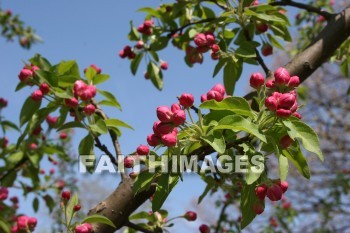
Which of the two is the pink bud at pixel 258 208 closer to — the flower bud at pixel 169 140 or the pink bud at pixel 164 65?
the flower bud at pixel 169 140

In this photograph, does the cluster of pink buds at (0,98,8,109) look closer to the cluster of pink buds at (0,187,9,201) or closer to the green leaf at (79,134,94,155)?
the cluster of pink buds at (0,187,9,201)

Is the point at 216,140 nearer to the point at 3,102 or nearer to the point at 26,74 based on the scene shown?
the point at 26,74

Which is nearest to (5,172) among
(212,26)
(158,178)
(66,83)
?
(66,83)

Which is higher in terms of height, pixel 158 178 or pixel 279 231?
pixel 158 178

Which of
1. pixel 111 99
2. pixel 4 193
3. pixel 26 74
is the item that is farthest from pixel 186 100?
pixel 4 193

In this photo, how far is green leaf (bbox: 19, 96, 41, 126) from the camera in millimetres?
2107

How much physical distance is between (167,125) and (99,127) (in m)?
0.73

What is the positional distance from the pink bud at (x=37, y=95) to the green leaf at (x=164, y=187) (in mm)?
931

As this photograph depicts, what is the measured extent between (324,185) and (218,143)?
1011cm

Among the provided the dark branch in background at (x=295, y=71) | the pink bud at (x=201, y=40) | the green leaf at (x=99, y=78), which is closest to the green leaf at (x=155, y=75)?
the green leaf at (x=99, y=78)

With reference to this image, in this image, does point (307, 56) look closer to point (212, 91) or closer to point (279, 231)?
point (212, 91)

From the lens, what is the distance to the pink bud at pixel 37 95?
200 cm

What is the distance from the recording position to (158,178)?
53.9 inches

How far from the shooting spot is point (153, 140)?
1286 millimetres
